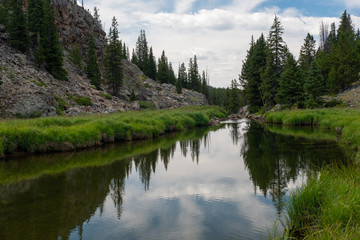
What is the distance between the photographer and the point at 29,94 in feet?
104

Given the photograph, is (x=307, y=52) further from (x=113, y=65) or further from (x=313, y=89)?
(x=113, y=65)

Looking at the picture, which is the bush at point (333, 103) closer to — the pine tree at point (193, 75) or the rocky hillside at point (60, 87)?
the rocky hillside at point (60, 87)

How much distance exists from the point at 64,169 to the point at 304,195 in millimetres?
11206

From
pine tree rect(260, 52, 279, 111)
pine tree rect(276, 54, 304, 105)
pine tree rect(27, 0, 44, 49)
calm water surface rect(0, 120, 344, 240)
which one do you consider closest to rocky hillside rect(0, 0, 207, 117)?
pine tree rect(27, 0, 44, 49)

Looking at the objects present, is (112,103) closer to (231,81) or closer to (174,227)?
(174,227)

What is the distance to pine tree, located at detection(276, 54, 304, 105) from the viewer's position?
146 feet

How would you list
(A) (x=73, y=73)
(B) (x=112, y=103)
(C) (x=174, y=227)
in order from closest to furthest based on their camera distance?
(C) (x=174, y=227), (B) (x=112, y=103), (A) (x=73, y=73)

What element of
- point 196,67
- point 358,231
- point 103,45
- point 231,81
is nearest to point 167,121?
point 358,231

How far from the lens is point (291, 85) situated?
4469cm

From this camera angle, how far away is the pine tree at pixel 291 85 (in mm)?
44500

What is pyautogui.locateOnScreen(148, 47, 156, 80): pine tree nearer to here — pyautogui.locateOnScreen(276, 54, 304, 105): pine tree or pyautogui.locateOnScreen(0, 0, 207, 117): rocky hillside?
pyautogui.locateOnScreen(0, 0, 207, 117): rocky hillside

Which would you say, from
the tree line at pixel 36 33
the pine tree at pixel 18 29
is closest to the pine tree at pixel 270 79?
the tree line at pixel 36 33

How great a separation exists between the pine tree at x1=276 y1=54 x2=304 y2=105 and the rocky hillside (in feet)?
90.7

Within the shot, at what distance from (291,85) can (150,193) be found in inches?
1579
